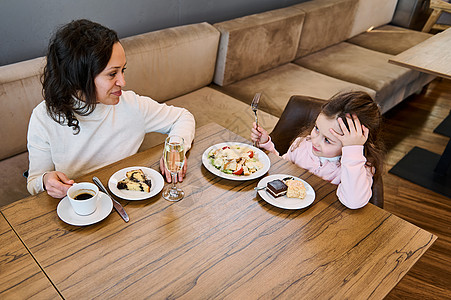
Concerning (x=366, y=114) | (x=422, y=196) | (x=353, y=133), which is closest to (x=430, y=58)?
(x=422, y=196)

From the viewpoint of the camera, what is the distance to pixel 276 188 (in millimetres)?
1209

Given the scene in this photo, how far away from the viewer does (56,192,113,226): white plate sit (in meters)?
1.06

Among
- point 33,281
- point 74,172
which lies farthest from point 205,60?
point 33,281

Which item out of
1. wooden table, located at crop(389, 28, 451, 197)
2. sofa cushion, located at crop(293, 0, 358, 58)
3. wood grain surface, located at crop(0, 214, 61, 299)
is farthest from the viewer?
sofa cushion, located at crop(293, 0, 358, 58)

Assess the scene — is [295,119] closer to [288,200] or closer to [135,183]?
[288,200]

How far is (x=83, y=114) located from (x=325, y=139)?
2.78 ft

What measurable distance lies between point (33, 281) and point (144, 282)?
0.26 meters

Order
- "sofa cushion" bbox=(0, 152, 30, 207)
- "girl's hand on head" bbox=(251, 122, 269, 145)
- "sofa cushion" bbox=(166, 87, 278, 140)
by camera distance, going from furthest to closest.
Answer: "sofa cushion" bbox=(166, 87, 278, 140) < "sofa cushion" bbox=(0, 152, 30, 207) < "girl's hand on head" bbox=(251, 122, 269, 145)

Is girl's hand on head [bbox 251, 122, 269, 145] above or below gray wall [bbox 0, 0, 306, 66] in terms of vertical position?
below

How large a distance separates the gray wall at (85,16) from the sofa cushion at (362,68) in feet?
3.13

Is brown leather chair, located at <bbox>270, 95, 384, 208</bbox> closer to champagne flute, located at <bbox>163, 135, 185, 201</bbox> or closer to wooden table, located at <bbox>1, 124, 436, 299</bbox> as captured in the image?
wooden table, located at <bbox>1, 124, 436, 299</bbox>

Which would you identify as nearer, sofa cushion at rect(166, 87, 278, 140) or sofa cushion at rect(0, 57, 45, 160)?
sofa cushion at rect(0, 57, 45, 160)

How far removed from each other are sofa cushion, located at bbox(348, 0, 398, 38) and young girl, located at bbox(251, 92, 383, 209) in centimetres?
275

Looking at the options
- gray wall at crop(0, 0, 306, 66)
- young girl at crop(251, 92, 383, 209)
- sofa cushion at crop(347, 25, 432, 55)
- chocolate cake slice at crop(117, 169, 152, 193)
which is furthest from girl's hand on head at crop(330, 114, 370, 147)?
sofa cushion at crop(347, 25, 432, 55)
